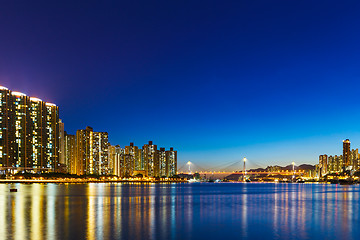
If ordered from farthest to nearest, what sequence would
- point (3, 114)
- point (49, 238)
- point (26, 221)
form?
point (3, 114) → point (26, 221) → point (49, 238)

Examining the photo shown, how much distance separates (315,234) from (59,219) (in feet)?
69.9

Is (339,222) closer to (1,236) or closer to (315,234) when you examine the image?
(315,234)

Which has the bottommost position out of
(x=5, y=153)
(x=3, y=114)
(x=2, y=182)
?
(x=2, y=182)

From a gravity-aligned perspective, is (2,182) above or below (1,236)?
below

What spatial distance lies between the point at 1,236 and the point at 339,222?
28.2m

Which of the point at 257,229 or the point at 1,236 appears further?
the point at 257,229

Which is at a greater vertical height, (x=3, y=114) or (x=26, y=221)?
(x=3, y=114)

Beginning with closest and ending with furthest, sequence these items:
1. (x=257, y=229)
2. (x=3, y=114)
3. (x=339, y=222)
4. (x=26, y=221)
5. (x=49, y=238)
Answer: (x=49, y=238) < (x=257, y=229) < (x=26, y=221) < (x=339, y=222) < (x=3, y=114)

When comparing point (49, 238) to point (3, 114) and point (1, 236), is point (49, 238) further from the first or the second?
point (3, 114)

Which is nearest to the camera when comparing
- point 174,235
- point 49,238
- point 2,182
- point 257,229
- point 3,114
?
point 49,238

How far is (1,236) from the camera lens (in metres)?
25.3

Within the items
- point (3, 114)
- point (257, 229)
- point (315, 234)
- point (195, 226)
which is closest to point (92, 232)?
point (195, 226)

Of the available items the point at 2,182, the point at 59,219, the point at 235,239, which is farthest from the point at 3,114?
the point at 235,239

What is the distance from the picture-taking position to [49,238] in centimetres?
2444
